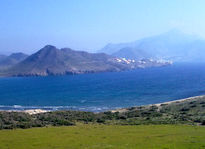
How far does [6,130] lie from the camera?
105ft

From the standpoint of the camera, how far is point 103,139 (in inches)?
1025

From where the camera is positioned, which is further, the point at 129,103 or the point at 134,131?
the point at 129,103

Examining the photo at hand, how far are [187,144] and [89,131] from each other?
40.9 ft

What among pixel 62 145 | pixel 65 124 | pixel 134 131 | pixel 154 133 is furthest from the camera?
pixel 65 124

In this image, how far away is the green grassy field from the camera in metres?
22.7

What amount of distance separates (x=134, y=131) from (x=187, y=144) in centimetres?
885

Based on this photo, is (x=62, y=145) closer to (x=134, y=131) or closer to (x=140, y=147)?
(x=140, y=147)

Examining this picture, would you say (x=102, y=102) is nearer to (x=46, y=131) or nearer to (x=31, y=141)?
(x=46, y=131)

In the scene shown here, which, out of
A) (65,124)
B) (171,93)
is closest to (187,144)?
(65,124)

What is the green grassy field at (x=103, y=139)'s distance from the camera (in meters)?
22.7

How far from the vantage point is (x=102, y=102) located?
85625 millimetres

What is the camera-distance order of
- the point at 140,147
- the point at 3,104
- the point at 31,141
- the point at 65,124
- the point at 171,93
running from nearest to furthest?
1. the point at 140,147
2. the point at 31,141
3. the point at 65,124
4. the point at 3,104
5. the point at 171,93

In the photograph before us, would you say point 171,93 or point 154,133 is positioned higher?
point 171,93

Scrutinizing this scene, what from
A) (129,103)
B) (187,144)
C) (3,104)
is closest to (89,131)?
(187,144)
